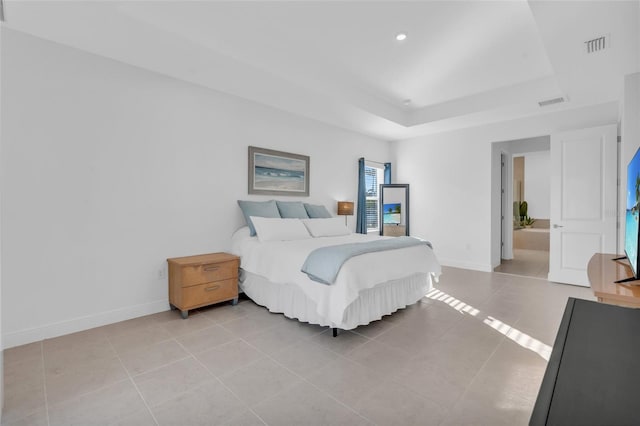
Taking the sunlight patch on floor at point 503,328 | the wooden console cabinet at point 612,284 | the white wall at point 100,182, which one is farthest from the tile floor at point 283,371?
the wooden console cabinet at point 612,284

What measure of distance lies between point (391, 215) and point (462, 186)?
56.7 inches

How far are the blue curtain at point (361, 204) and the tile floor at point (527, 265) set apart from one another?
247 cm

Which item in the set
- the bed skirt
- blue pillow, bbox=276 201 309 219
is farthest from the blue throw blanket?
blue pillow, bbox=276 201 309 219

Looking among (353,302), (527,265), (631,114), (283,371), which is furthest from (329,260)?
(527,265)

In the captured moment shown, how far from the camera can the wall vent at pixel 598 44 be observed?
251 centimetres

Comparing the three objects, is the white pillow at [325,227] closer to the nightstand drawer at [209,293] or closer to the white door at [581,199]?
the nightstand drawer at [209,293]

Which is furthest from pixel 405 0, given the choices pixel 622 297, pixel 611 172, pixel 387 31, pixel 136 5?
pixel 611 172

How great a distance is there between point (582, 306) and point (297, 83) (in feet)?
11.0

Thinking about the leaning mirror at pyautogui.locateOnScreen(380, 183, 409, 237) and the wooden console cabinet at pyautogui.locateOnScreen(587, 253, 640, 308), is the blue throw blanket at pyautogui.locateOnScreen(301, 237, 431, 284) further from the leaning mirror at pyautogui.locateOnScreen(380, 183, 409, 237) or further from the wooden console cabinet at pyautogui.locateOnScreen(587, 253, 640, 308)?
the leaning mirror at pyautogui.locateOnScreen(380, 183, 409, 237)

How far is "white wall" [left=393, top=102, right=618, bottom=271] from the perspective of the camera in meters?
5.10

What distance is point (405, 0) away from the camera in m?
2.42

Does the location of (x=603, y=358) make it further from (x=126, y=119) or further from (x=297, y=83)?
(x=126, y=119)

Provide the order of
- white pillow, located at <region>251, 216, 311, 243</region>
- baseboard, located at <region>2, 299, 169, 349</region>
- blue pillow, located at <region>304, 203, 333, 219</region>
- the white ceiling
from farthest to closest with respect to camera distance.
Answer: blue pillow, located at <region>304, 203, 333, 219</region> → white pillow, located at <region>251, 216, 311, 243</region> → baseboard, located at <region>2, 299, 169, 349</region> → the white ceiling

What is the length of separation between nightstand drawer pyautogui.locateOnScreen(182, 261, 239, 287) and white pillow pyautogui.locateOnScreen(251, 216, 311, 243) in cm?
47
